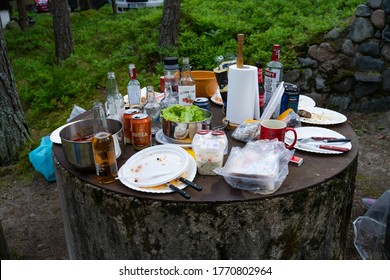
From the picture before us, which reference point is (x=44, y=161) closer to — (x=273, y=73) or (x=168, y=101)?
(x=168, y=101)

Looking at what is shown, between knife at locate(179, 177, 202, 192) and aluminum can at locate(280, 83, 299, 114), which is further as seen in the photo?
aluminum can at locate(280, 83, 299, 114)

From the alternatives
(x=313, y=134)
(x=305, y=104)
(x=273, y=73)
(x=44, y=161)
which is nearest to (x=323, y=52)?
(x=305, y=104)

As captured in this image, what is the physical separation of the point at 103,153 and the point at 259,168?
793mm

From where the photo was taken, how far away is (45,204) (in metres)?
3.88

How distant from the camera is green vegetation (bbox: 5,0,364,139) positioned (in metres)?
6.05

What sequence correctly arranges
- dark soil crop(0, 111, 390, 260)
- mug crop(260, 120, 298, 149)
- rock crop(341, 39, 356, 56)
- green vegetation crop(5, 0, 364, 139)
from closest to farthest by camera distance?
mug crop(260, 120, 298, 149), dark soil crop(0, 111, 390, 260), rock crop(341, 39, 356, 56), green vegetation crop(5, 0, 364, 139)

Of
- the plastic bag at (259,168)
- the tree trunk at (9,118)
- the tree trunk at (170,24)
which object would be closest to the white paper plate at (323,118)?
the plastic bag at (259,168)

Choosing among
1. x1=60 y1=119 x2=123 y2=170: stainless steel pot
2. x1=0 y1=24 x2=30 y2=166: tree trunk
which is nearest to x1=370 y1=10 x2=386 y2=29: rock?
x1=60 y1=119 x2=123 y2=170: stainless steel pot

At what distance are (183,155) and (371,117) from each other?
172 inches

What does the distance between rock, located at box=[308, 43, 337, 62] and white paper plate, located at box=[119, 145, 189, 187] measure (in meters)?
4.28

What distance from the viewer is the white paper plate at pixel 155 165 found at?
1875mm

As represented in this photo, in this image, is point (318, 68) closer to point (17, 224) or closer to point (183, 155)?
point (183, 155)

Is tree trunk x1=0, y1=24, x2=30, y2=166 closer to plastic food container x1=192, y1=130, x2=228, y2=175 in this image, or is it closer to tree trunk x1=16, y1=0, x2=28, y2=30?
plastic food container x1=192, y1=130, x2=228, y2=175

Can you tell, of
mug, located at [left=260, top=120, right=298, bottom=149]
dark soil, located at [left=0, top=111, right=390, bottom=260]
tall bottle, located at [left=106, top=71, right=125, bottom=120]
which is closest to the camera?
mug, located at [left=260, top=120, right=298, bottom=149]
